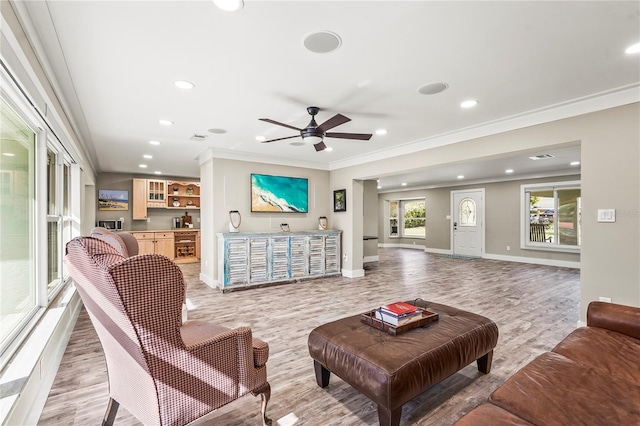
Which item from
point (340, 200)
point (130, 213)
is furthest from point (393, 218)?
point (130, 213)

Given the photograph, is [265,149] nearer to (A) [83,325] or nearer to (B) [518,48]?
(A) [83,325]

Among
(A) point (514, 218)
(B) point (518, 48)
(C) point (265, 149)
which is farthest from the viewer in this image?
(A) point (514, 218)

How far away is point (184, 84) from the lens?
110 inches

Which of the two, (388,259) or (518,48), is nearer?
(518,48)

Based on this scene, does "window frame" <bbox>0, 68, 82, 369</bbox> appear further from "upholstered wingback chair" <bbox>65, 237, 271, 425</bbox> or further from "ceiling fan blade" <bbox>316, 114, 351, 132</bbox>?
"ceiling fan blade" <bbox>316, 114, 351, 132</bbox>

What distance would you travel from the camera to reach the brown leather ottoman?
163 centimetres

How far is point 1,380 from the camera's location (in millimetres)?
1536

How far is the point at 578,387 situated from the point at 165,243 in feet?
27.9

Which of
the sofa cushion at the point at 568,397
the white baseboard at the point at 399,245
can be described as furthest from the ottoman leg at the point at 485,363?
the white baseboard at the point at 399,245

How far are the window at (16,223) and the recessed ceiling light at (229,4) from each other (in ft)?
4.88

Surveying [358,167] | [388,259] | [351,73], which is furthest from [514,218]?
[351,73]

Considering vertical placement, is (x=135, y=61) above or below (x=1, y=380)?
above

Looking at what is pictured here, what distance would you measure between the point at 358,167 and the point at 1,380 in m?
5.45

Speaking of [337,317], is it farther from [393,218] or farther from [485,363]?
[393,218]
